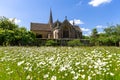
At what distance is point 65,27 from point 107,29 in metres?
14.6

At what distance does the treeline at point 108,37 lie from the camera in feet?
185

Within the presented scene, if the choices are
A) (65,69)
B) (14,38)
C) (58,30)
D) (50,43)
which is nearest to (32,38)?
(14,38)

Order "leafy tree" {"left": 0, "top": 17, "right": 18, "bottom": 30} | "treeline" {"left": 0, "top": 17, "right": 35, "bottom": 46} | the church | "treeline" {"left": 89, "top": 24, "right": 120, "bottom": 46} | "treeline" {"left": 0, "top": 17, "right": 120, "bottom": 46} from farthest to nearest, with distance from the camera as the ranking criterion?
the church < "treeline" {"left": 89, "top": 24, "right": 120, "bottom": 46} < "leafy tree" {"left": 0, "top": 17, "right": 18, "bottom": 30} < "treeline" {"left": 0, "top": 17, "right": 120, "bottom": 46} < "treeline" {"left": 0, "top": 17, "right": 35, "bottom": 46}

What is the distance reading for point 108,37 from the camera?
58125 mm

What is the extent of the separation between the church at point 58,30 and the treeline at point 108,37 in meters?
7.36

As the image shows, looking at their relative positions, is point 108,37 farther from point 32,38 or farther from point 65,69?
point 65,69

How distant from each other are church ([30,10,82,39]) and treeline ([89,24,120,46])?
7364 mm

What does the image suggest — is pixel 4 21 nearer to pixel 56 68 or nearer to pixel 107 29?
pixel 107 29

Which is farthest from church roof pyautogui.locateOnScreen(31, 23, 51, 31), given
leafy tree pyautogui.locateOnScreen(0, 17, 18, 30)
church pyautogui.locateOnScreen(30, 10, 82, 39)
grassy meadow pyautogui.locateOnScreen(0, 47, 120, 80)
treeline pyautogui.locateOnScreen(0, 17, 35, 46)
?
grassy meadow pyautogui.locateOnScreen(0, 47, 120, 80)

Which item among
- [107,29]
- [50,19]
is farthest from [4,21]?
[50,19]

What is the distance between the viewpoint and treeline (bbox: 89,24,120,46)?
185 ft

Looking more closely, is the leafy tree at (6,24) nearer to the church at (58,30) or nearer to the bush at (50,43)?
the bush at (50,43)

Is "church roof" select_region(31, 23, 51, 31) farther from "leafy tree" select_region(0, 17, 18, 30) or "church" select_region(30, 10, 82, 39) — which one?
"leafy tree" select_region(0, 17, 18, 30)

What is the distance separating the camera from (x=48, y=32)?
7750 centimetres
